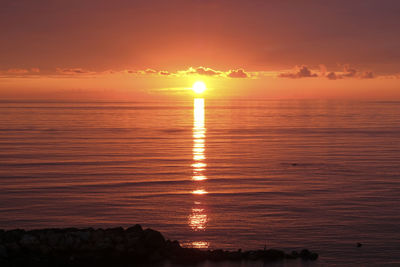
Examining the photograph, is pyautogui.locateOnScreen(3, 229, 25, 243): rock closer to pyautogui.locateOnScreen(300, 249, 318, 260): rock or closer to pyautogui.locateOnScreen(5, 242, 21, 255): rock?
pyautogui.locateOnScreen(5, 242, 21, 255): rock

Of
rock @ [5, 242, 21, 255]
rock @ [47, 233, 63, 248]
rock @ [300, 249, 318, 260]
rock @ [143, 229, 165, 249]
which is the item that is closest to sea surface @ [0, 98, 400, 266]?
rock @ [300, 249, 318, 260]

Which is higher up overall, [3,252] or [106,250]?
[3,252]

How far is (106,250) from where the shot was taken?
74.2 feet

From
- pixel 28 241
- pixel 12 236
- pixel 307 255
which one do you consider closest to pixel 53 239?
pixel 28 241

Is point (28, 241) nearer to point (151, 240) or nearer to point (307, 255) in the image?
point (151, 240)

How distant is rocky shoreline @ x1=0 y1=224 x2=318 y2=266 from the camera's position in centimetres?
2166

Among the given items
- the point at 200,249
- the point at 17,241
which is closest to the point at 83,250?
A: the point at 17,241

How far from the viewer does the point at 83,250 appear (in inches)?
886

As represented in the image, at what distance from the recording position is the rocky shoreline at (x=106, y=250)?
21.7m

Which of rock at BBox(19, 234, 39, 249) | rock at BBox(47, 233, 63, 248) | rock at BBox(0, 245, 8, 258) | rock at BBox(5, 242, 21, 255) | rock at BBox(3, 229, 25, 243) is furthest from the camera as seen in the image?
rock at BBox(47, 233, 63, 248)

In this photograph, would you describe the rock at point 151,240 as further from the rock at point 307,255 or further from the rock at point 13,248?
the rock at point 307,255

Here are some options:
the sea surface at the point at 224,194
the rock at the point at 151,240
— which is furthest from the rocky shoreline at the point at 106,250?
the sea surface at the point at 224,194

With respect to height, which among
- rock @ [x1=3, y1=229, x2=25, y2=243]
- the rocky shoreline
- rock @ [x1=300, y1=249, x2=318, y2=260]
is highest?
rock @ [x1=3, y1=229, x2=25, y2=243]

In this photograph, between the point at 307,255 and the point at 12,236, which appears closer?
the point at 12,236
